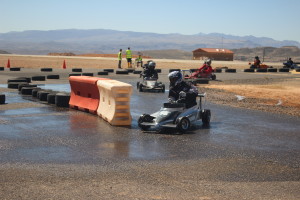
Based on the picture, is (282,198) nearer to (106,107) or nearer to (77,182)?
(77,182)

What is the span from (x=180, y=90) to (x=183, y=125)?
1207 millimetres

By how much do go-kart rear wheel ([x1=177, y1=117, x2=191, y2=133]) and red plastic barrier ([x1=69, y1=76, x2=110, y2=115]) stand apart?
11.3ft

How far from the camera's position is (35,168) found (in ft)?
24.6

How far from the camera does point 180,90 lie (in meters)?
11.9

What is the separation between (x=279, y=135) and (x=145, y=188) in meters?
5.42

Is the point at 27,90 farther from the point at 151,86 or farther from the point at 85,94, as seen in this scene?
the point at 151,86

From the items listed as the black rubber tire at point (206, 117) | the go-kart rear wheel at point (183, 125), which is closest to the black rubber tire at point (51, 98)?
the black rubber tire at point (206, 117)

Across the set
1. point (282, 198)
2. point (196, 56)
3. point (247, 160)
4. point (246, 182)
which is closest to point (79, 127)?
point (247, 160)

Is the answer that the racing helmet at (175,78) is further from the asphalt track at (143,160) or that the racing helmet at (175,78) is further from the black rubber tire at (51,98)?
the black rubber tire at (51,98)

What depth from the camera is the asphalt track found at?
253 inches

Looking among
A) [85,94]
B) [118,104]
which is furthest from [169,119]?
[85,94]

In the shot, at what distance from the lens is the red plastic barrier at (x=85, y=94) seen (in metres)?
13.8

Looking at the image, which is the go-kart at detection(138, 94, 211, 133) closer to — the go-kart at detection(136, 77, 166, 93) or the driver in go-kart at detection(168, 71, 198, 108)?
the driver in go-kart at detection(168, 71, 198, 108)

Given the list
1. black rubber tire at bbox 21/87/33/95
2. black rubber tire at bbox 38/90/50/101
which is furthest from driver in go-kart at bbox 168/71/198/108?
black rubber tire at bbox 21/87/33/95
